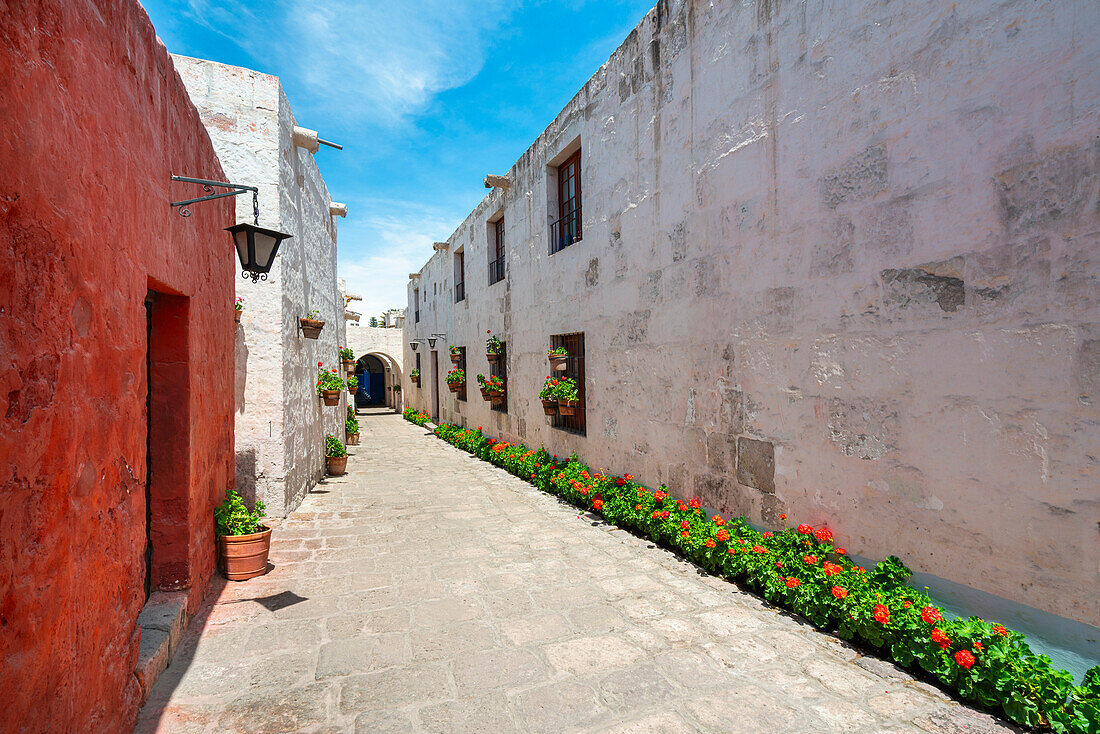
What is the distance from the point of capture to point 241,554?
4.11m

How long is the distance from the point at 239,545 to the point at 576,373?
4.42m

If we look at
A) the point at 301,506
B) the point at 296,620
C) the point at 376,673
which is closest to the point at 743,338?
the point at 376,673

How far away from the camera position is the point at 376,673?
2816 mm

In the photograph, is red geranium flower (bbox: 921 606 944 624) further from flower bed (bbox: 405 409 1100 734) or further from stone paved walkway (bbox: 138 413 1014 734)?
stone paved walkway (bbox: 138 413 1014 734)

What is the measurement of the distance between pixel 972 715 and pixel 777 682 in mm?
844

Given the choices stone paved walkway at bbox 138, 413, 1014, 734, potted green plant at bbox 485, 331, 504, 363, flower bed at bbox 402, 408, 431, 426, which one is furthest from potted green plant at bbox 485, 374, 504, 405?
flower bed at bbox 402, 408, 431, 426

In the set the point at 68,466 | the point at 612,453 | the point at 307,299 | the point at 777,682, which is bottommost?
the point at 777,682

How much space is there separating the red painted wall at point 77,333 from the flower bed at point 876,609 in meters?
3.72

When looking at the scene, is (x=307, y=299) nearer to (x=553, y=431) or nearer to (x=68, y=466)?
(x=553, y=431)

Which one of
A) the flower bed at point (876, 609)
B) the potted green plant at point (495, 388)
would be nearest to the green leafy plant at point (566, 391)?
the flower bed at point (876, 609)

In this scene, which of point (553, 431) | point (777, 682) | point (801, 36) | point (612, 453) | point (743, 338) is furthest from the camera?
point (553, 431)

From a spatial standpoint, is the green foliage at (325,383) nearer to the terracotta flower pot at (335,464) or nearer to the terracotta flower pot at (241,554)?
the terracotta flower pot at (335,464)

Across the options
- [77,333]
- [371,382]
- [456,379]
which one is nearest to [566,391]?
[77,333]

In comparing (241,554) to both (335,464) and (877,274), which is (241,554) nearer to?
(335,464)
